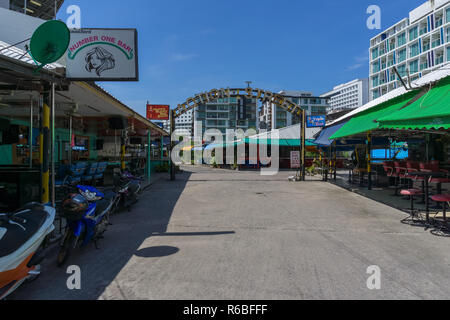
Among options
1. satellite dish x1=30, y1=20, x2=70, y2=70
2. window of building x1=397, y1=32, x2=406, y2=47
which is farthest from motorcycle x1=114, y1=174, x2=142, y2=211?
window of building x1=397, y1=32, x2=406, y2=47

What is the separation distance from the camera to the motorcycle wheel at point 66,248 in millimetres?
3913

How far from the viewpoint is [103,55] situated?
19.7 feet

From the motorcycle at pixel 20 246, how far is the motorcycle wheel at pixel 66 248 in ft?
1.68

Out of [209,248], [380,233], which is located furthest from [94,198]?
[380,233]

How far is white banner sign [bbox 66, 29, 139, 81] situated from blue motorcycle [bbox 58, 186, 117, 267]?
2490 mm

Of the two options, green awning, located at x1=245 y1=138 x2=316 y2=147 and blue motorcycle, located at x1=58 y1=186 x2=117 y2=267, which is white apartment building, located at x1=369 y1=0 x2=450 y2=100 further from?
blue motorcycle, located at x1=58 y1=186 x2=117 y2=267

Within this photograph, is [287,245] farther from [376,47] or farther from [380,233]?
[376,47]

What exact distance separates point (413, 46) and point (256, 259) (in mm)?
67471

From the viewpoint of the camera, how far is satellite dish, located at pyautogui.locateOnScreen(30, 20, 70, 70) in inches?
172

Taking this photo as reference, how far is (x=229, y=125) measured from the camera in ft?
305

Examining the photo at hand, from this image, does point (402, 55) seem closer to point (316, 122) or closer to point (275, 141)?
point (275, 141)
